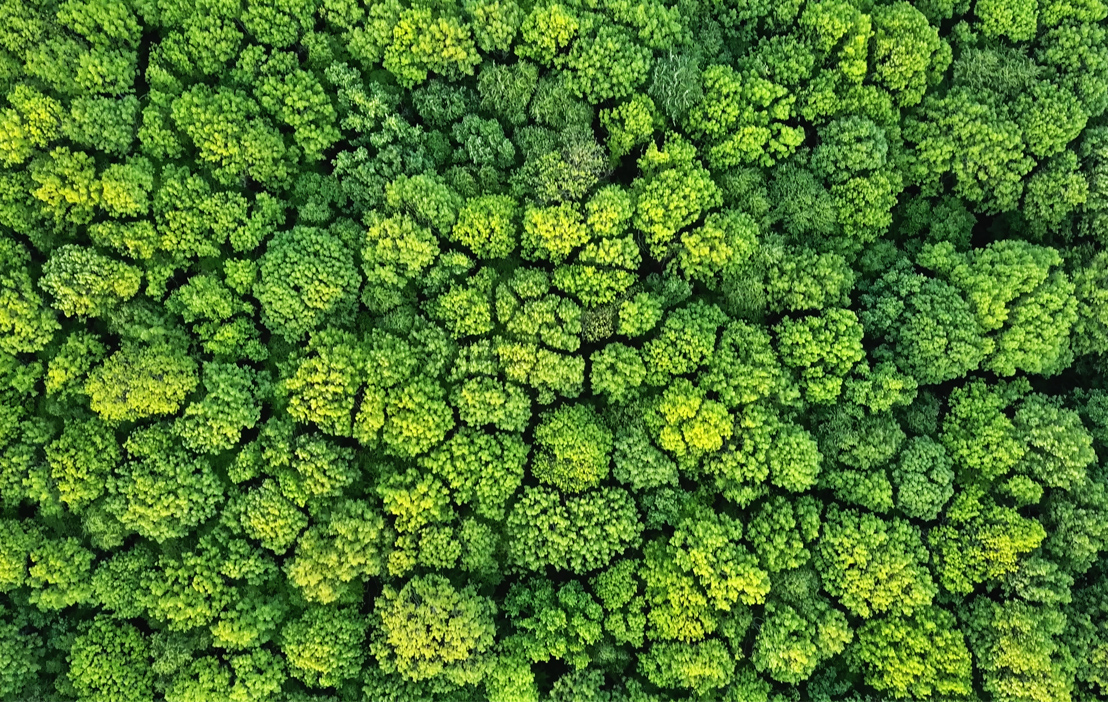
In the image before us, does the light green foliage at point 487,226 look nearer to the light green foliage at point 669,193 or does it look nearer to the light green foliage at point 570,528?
the light green foliage at point 669,193

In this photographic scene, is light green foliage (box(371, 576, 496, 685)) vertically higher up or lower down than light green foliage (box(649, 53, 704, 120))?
lower down

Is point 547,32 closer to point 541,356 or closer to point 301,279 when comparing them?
point 541,356

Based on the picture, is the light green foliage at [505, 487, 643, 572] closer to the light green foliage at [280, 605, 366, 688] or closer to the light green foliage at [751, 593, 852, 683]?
the light green foliage at [751, 593, 852, 683]

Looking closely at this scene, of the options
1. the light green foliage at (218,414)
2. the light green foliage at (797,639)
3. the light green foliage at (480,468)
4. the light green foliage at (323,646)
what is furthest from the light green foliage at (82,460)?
the light green foliage at (797,639)

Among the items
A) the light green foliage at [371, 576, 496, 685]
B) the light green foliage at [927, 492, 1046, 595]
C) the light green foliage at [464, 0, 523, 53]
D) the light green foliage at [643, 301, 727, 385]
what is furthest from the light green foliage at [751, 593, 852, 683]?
the light green foliage at [464, 0, 523, 53]

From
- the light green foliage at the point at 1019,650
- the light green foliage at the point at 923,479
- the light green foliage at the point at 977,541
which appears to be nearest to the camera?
the light green foliage at the point at 1019,650
